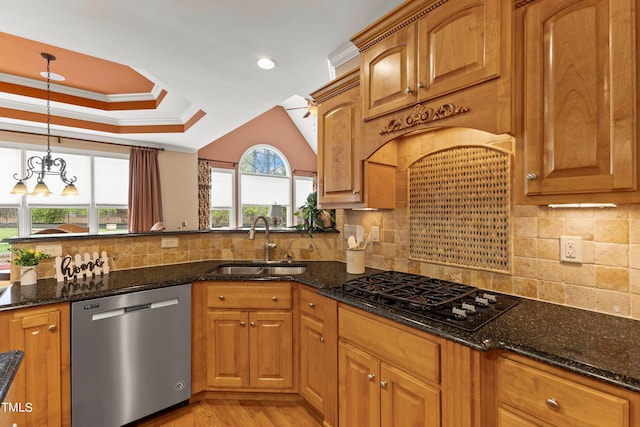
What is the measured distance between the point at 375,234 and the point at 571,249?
1163 millimetres

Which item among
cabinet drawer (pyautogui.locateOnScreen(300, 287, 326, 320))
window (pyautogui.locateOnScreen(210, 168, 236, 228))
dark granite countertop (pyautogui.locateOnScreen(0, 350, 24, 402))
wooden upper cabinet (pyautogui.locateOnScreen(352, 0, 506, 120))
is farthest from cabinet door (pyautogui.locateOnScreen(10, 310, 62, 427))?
window (pyautogui.locateOnScreen(210, 168, 236, 228))

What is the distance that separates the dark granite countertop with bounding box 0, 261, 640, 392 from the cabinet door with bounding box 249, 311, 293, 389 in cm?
38

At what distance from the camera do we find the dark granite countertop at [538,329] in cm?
91

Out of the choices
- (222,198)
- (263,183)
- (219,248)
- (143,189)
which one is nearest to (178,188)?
(143,189)

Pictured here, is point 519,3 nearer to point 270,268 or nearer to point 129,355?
point 270,268

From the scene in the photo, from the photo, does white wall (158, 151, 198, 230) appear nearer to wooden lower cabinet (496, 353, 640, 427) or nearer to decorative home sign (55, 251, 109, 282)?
decorative home sign (55, 251, 109, 282)

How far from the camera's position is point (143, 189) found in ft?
18.3

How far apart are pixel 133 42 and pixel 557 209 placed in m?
2.94

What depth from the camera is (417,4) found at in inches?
59.5

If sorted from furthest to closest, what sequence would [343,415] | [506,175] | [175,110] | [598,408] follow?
[175,110] < [343,415] < [506,175] < [598,408]

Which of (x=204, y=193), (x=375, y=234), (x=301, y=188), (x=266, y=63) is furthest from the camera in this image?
(x=301, y=188)

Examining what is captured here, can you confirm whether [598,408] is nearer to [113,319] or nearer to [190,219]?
[113,319]

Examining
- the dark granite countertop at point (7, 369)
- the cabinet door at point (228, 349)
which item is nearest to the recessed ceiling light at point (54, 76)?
the cabinet door at point (228, 349)

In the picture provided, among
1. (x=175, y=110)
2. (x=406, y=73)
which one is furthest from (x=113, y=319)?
(x=175, y=110)
